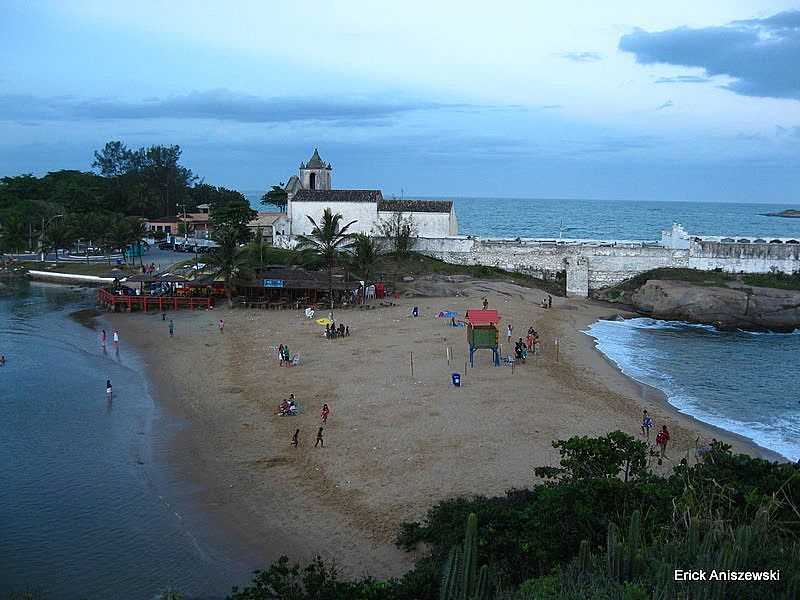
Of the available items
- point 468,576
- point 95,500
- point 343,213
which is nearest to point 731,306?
point 343,213

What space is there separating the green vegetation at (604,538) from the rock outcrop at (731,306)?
31.1 metres

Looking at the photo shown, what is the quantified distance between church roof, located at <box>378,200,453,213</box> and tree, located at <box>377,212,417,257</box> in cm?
62

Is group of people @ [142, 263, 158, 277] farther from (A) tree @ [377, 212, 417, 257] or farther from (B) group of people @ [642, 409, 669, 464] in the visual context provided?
(B) group of people @ [642, 409, 669, 464]

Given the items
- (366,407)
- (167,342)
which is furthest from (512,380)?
(167,342)

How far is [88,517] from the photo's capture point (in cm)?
1596

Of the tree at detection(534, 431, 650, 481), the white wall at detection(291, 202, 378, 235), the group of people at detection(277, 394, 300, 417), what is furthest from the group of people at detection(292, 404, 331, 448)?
the white wall at detection(291, 202, 378, 235)

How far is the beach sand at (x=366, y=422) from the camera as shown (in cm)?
1598

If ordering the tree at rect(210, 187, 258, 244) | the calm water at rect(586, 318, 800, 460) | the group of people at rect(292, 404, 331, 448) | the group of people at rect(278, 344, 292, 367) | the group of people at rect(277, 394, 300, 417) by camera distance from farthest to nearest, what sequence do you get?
the tree at rect(210, 187, 258, 244) < the group of people at rect(278, 344, 292, 367) < the calm water at rect(586, 318, 800, 460) < the group of people at rect(277, 394, 300, 417) < the group of people at rect(292, 404, 331, 448)

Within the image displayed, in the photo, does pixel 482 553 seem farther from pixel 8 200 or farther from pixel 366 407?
pixel 8 200

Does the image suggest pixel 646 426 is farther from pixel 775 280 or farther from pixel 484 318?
pixel 775 280

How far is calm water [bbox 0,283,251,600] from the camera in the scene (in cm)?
1365

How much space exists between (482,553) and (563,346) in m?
22.4

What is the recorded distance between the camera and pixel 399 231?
181 ft

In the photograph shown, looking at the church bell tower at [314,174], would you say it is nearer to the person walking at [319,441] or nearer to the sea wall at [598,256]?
the sea wall at [598,256]
